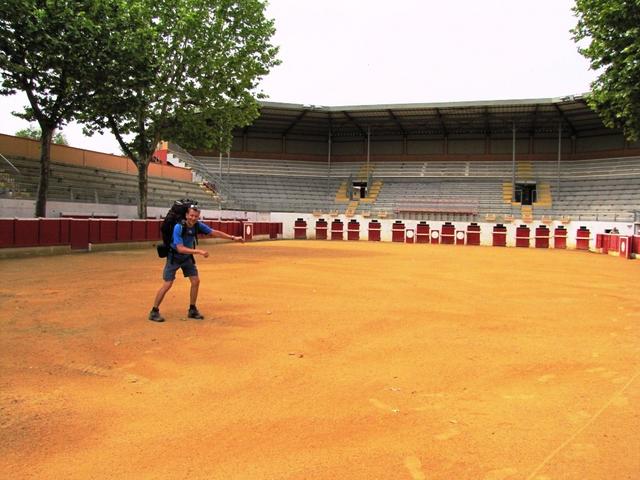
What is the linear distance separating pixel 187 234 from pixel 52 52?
13.7 metres

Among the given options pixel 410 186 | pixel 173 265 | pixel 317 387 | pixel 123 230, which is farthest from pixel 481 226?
pixel 317 387

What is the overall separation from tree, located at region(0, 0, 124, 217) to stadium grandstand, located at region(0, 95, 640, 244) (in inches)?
381

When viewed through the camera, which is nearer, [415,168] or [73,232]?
[73,232]

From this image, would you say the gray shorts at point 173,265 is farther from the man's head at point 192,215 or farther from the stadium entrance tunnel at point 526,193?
the stadium entrance tunnel at point 526,193

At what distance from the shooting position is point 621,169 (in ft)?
120

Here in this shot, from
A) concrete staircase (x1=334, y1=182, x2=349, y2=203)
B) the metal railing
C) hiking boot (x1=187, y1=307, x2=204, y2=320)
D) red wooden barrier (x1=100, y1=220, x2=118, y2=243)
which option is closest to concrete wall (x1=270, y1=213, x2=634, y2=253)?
the metal railing

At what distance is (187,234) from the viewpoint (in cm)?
748

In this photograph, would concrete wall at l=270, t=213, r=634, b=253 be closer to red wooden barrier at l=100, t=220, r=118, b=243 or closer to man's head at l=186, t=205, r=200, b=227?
red wooden barrier at l=100, t=220, r=118, b=243

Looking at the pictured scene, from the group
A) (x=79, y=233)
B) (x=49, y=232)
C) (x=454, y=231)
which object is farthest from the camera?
(x=454, y=231)

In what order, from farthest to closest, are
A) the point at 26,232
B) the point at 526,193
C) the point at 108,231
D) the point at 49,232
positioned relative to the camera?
the point at 526,193, the point at 108,231, the point at 49,232, the point at 26,232

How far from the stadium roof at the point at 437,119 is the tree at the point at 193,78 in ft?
40.7

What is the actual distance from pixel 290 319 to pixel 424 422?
3.94 meters

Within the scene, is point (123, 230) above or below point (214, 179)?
below

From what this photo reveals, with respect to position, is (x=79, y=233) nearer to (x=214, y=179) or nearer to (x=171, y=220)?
(x=171, y=220)
